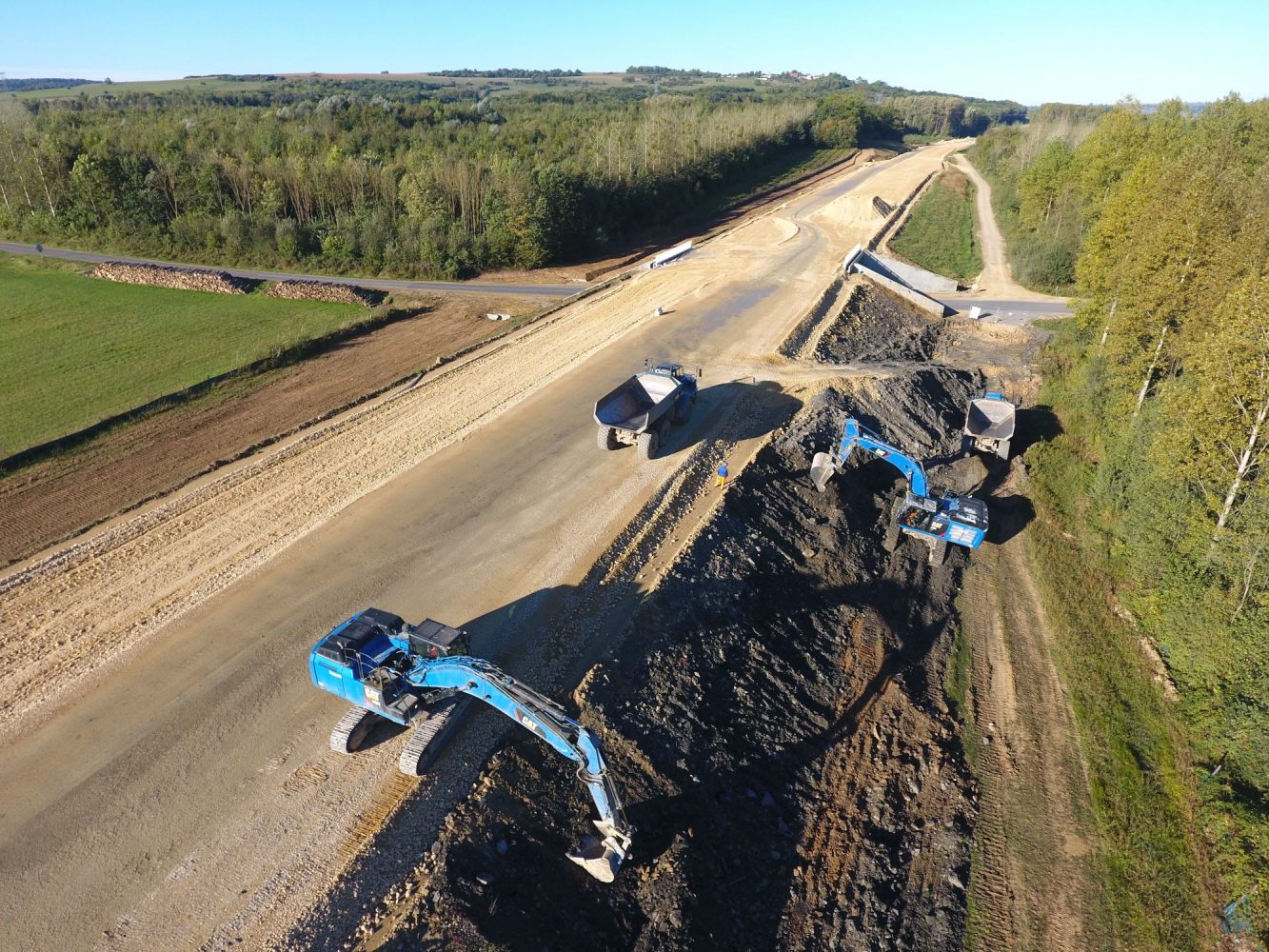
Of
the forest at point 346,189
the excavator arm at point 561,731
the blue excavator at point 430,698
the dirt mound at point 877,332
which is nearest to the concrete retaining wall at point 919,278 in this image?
the dirt mound at point 877,332

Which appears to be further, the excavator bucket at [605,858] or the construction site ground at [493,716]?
the excavator bucket at [605,858]

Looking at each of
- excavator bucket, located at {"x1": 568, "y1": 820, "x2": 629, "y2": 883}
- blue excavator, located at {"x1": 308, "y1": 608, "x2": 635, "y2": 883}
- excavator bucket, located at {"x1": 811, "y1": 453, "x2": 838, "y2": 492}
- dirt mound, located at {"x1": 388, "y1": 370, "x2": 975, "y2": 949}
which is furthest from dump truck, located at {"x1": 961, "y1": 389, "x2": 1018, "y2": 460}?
excavator bucket, located at {"x1": 568, "y1": 820, "x2": 629, "y2": 883}

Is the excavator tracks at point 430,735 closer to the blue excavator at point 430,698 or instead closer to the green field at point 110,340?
the blue excavator at point 430,698

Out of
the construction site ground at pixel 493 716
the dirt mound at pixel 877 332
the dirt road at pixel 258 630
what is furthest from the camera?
the dirt mound at pixel 877 332

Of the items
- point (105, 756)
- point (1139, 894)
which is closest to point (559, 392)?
point (105, 756)

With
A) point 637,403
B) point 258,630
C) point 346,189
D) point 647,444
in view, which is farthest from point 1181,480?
point 346,189

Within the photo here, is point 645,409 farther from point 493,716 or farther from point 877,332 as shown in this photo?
point 877,332
